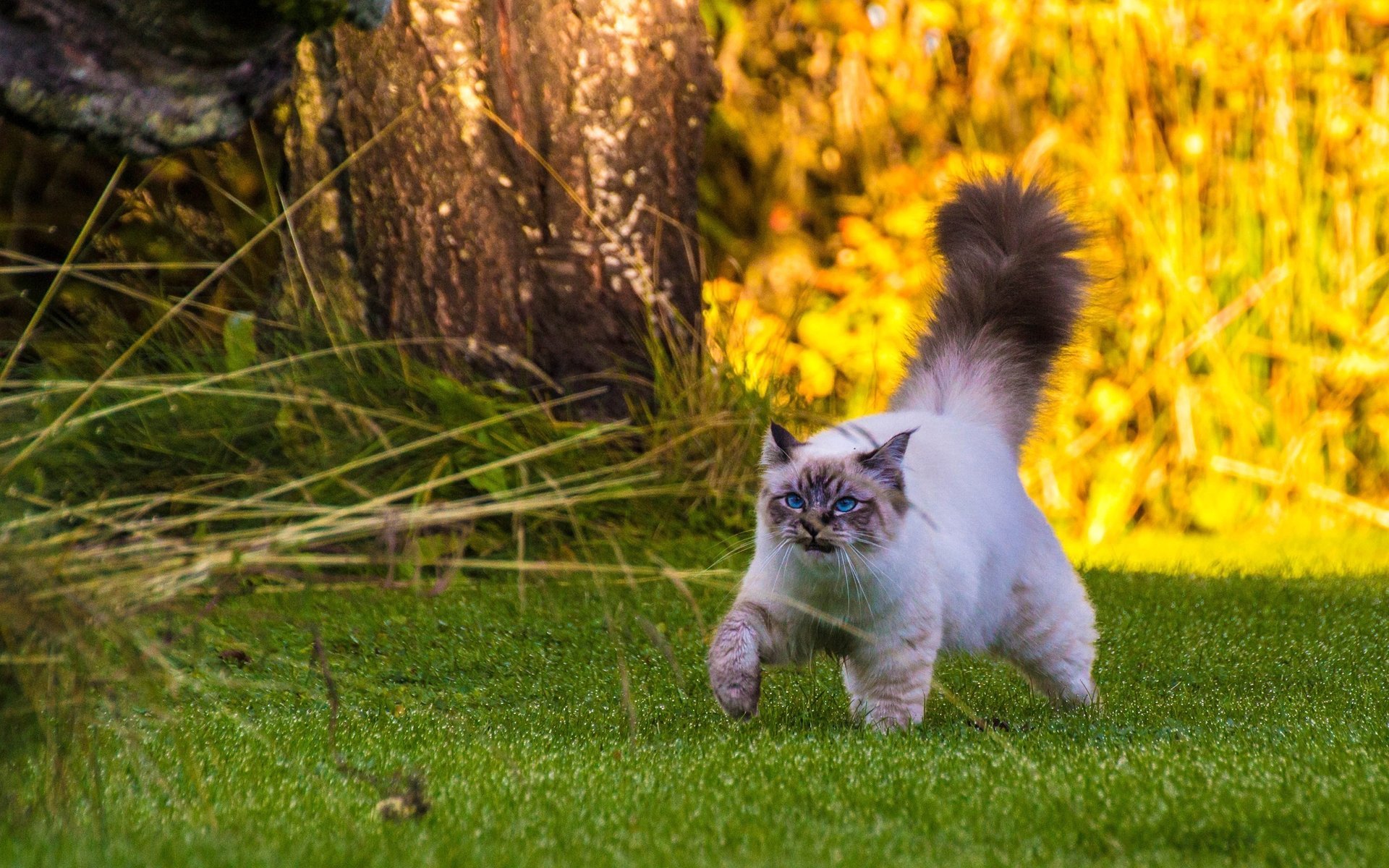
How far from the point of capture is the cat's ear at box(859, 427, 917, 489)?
3.53m

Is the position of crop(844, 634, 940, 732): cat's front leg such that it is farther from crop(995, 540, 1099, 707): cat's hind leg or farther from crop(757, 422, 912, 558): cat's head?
crop(995, 540, 1099, 707): cat's hind leg

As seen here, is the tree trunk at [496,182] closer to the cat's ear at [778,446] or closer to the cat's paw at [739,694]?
the cat's ear at [778,446]

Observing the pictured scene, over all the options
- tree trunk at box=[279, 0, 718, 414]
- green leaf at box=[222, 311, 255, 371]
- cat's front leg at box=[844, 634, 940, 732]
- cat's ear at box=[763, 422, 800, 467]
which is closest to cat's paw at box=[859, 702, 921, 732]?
cat's front leg at box=[844, 634, 940, 732]

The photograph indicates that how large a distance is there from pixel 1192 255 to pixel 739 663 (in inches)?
192

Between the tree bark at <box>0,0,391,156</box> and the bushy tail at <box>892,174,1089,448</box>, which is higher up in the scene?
the tree bark at <box>0,0,391,156</box>

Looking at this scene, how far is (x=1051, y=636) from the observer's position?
3.91 meters

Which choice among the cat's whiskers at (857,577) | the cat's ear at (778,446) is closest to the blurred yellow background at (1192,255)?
the cat's ear at (778,446)

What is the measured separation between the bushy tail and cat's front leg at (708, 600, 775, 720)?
1.08 meters

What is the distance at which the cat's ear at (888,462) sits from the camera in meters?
3.53

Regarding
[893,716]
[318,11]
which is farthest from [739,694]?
[318,11]

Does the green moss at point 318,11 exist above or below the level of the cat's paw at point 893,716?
above

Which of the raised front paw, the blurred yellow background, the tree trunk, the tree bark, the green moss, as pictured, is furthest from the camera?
the blurred yellow background

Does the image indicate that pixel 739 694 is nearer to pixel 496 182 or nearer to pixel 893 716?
pixel 893 716

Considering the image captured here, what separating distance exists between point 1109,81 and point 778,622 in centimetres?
499
